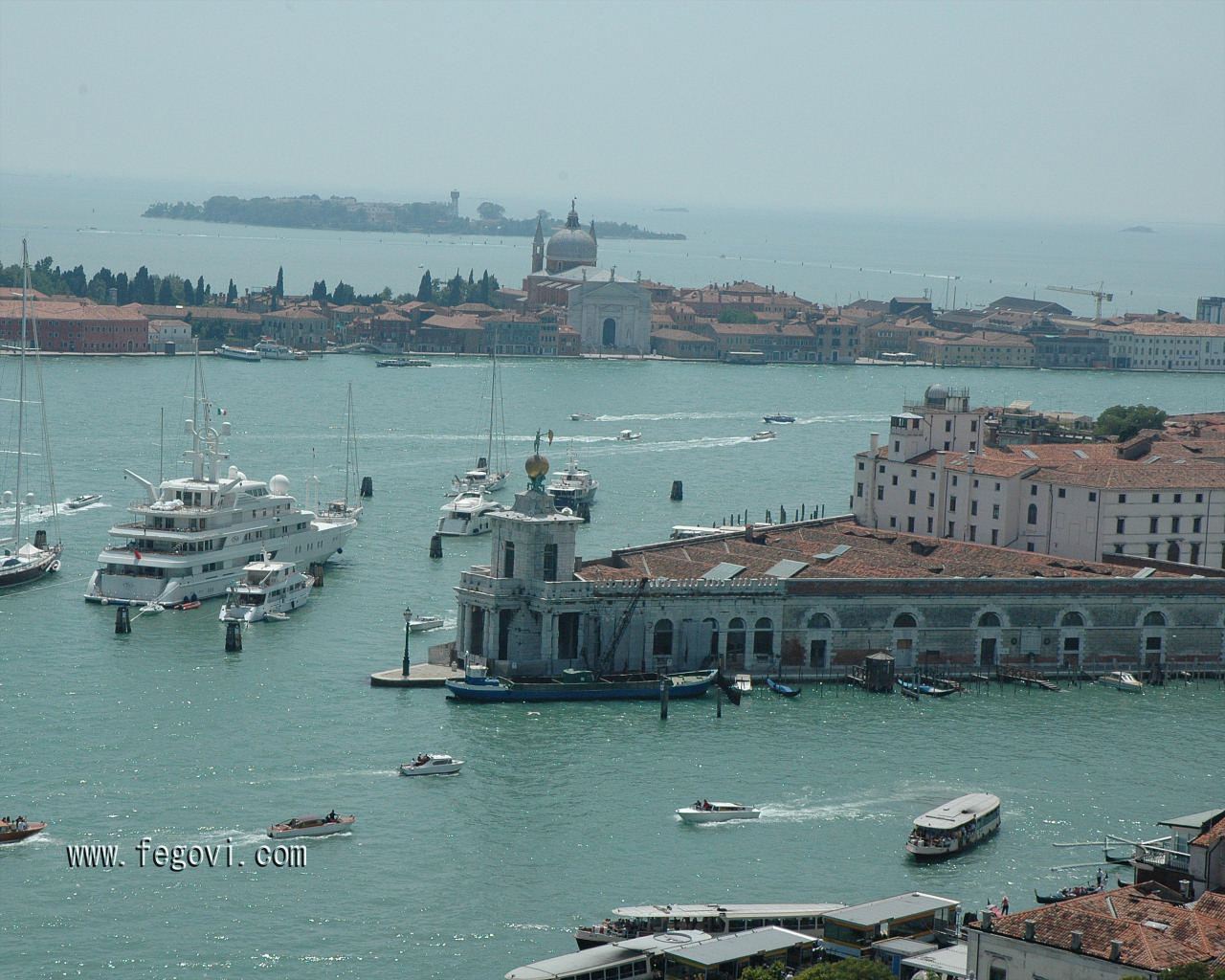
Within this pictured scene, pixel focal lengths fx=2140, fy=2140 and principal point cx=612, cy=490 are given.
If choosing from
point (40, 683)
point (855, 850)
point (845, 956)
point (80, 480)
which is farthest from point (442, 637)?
point (80, 480)

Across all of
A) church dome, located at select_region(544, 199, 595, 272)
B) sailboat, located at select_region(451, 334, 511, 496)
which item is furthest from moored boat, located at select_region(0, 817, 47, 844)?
church dome, located at select_region(544, 199, 595, 272)

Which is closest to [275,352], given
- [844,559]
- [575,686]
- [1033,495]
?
[1033,495]

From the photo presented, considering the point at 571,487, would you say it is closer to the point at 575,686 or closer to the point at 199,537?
the point at 199,537

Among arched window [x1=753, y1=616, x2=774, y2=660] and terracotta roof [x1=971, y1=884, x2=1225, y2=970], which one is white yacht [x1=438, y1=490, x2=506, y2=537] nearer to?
arched window [x1=753, y1=616, x2=774, y2=660]

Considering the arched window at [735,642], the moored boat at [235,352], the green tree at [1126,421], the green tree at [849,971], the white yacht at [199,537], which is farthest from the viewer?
the moored boat at [235,352]

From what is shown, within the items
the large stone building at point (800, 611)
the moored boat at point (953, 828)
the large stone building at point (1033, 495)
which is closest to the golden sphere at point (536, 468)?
the large stone building at point (800, 611)

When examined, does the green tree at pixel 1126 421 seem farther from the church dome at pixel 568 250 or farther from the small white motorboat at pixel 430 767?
the church dome at pixel 568 250
